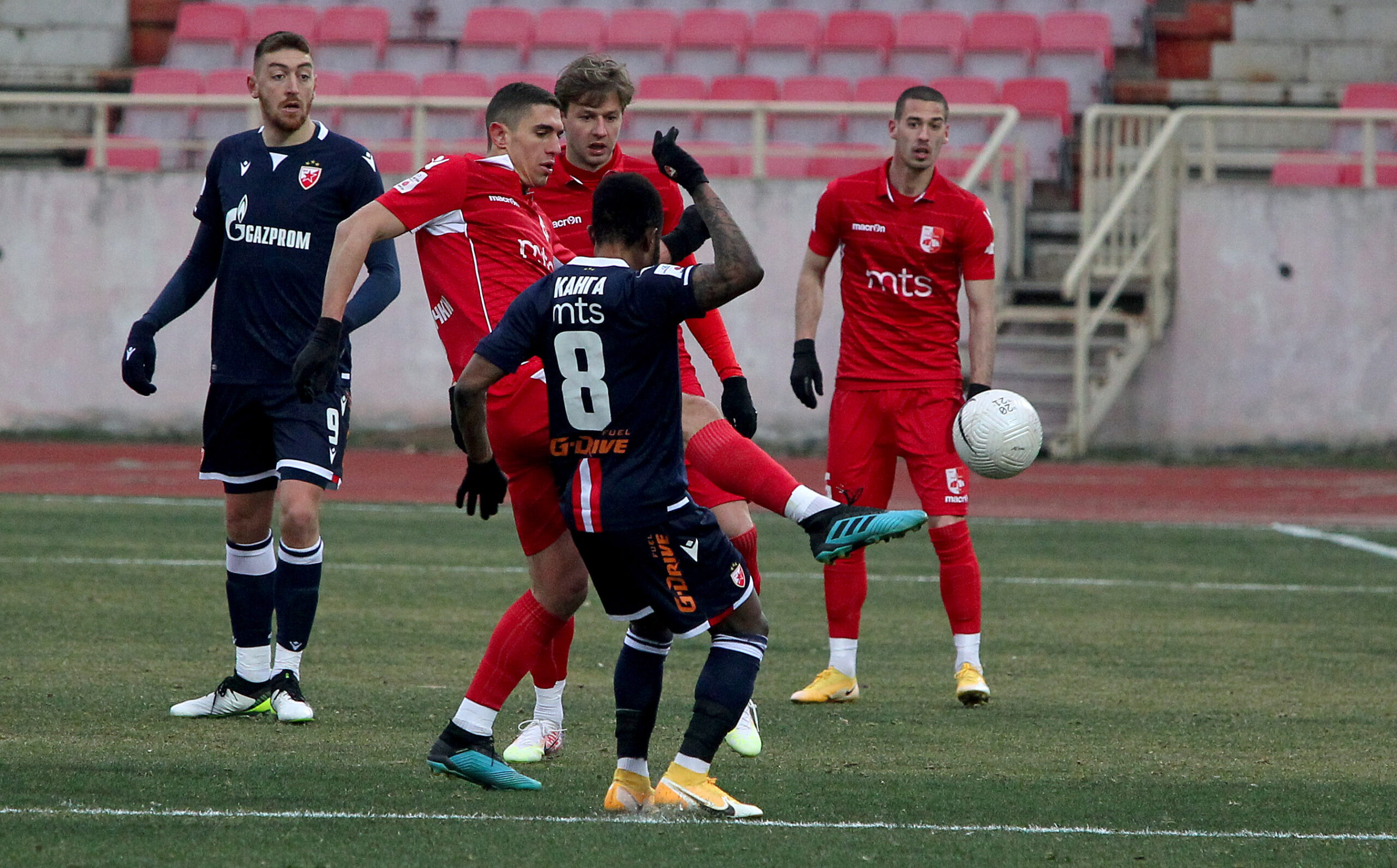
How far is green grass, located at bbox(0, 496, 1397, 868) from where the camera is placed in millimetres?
4469

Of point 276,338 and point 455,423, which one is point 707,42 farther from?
point 455,423

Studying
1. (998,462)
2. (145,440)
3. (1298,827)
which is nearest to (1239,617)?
(998,462)

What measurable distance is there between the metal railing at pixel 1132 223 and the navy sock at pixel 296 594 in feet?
37.1

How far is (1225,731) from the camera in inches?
246

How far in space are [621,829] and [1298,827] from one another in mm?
1834

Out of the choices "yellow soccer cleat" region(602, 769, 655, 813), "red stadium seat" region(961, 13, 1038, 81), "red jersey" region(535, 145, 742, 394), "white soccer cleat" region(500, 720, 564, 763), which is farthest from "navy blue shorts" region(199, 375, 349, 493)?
"red stadium seat" region(961, 13, 1038, 81)

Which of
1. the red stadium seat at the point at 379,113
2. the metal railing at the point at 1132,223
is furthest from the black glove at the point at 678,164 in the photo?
the red stadium seat at the point at 379,113

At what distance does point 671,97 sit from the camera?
19953mm

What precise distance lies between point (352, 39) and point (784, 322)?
7.45 metres

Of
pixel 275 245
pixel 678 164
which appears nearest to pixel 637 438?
pixel 678 164

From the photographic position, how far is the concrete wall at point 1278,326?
1758 centimetres

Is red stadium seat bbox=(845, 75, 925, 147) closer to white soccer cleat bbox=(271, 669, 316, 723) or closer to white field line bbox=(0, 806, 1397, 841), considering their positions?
white soccer cleat bbox=(271, 669, 316, 723)

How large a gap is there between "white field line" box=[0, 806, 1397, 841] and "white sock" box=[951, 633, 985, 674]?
2259 millimetres

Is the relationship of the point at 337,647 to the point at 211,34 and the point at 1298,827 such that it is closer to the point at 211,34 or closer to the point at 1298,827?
the point at 1298,827
